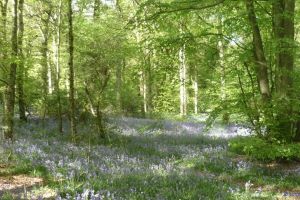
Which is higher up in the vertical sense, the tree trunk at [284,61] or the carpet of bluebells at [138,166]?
the tree trunk at [284,61]

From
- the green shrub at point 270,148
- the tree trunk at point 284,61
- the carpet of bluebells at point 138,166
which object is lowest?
the carpet of bluebells at point 138,166

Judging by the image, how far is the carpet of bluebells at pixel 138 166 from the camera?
709 centimetres

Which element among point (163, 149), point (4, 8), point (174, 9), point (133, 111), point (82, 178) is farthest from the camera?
point (133, 111)

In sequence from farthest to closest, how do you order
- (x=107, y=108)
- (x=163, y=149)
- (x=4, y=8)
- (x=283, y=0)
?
(x=107, y=108) < (x=4, y=8) < (x=163, y=149) < (x=283, y=0)

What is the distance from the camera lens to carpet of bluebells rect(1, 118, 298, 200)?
23.3 feet

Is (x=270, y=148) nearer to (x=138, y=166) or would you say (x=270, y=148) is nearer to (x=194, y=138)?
(x=138, y=166)

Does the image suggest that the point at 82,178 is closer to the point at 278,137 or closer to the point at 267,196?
the point at 267,196

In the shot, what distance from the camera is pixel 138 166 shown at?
9734 mm

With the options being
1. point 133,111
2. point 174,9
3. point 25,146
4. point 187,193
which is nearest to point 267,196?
point 187,193

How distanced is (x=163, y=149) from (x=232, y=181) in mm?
4133

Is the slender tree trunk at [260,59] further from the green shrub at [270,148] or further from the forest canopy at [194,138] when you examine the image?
the green shrub at [270,148]

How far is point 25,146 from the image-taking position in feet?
37.1

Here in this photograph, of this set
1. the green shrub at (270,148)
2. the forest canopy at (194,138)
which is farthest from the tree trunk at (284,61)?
the green shrub at (270,148)

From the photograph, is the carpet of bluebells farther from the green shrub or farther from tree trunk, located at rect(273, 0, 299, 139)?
tree trunk, located at rect(273, 0, 299, 139)
